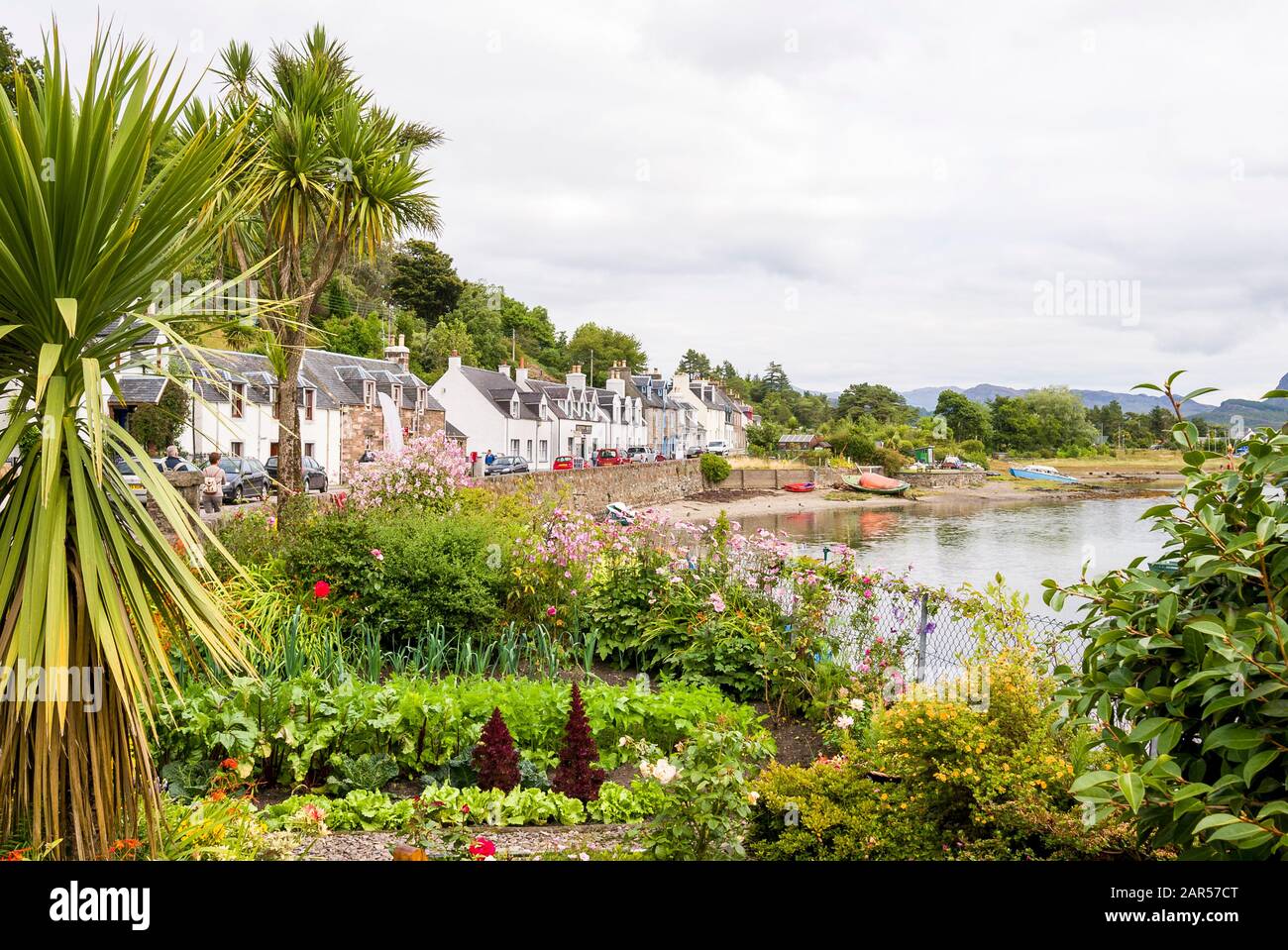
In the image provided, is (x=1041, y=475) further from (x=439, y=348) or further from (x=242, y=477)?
(x=242, y=477)

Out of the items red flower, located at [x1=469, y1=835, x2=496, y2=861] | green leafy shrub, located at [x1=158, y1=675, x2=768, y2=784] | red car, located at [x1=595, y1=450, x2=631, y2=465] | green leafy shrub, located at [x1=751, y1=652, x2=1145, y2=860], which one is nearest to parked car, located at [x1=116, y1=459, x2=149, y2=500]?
green leafy shrub, located at [x1=158, y1=675, x2=768, y2=784]

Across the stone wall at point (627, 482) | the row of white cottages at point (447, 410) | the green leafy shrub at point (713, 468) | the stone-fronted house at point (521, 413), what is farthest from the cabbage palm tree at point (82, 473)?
the green leafy shrub at point (713, 468)

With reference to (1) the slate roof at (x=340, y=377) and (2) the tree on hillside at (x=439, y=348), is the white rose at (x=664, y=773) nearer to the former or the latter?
(1) the slate roof at (x=340, y=377)

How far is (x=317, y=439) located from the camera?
1578 inches

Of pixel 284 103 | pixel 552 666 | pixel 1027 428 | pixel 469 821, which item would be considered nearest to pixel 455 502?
pixel 552 666

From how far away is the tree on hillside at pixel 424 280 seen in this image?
68.8 meters

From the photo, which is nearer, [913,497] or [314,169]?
[314,169]

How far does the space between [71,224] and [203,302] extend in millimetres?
896

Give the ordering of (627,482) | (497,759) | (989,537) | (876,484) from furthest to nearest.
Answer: (876,484) → (627,482) → (989,537) → (497,759)

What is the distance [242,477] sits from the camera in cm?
2748

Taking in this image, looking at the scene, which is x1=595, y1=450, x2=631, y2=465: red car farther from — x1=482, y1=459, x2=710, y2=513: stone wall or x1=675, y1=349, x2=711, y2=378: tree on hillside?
x1=675, y1=349, x2=711, y2=378: tree on hillside

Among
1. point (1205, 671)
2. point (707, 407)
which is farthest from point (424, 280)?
point (1205, 671)

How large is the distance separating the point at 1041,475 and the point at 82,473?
7579 centimetres

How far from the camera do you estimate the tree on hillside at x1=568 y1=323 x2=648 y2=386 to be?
96.4 metres
